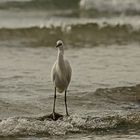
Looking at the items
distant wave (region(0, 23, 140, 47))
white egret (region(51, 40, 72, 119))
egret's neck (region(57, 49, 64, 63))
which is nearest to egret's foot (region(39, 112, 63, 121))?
white egret (region(51, 40, 72, 119))

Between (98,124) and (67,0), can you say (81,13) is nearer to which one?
(67,0)

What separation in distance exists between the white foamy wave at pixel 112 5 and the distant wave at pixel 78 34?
2334 millimetres

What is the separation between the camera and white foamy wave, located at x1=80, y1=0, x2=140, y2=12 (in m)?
20.5

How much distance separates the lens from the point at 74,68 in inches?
484

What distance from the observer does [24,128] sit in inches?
324

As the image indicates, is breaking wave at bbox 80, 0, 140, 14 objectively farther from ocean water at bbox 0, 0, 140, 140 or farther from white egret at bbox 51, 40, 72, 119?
white egret at bbox 51, 40, 72, 119

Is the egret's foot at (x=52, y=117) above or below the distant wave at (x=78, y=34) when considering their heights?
below

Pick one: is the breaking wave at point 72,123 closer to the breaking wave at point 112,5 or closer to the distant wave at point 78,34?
the distant wave at point 78,34

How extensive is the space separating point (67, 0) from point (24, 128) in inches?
530

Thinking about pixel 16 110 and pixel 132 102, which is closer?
pixel 16 110

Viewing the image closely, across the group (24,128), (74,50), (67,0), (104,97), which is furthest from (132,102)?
(67,0)

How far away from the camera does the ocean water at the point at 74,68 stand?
8406mm

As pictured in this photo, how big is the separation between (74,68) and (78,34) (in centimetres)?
499

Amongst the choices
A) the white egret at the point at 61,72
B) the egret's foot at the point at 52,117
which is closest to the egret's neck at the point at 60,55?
the white egret at the point at 61,72
